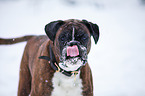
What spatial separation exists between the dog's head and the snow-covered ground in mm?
2140

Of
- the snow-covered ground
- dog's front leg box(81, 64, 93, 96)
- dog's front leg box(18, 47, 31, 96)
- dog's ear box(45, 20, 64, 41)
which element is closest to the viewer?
dog's ear box(45, 20, 64, 41)

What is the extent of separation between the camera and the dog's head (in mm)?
2094

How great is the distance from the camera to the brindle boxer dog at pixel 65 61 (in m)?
2.13

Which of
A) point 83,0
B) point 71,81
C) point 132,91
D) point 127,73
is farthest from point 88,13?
point 71,81

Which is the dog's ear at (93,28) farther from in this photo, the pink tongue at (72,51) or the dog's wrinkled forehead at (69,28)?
the pink tongue at (72,51)

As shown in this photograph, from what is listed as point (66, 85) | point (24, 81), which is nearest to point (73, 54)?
point (66, 85)

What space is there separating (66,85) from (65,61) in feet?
1.58

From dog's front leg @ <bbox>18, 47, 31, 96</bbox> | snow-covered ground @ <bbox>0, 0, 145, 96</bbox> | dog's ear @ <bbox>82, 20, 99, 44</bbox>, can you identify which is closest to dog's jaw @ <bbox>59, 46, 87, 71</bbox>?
dog's ear @ <bbox>82, 20, 99, 44</bbox>

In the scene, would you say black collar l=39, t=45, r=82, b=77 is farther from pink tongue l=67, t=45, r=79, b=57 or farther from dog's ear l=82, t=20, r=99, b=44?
dog's ear l=82, t=20, r=99, b=44

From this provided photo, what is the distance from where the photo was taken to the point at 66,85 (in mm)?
2502

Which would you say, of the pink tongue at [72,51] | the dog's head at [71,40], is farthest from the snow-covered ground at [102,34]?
the pink tongue at [72,51]

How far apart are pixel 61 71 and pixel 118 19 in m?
7.33

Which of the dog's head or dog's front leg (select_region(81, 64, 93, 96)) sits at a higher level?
the dog's head

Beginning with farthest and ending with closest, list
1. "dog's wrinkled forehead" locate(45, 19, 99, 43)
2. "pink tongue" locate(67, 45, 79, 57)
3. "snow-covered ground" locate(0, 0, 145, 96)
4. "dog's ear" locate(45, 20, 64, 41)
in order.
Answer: "snow-covered ground" locate(0, 0, 145, 96), "dog's ear" locate(45, 20, 64, 41), "dog's wrinkled forehead" locate(45, 19, 99, 43), "pink tongue" locate(67, 45, 79, 57)
